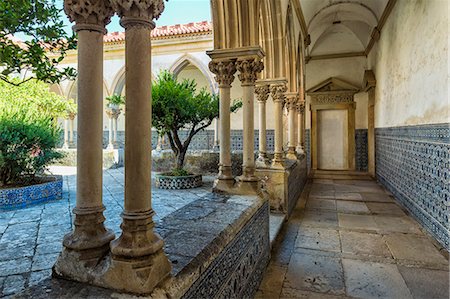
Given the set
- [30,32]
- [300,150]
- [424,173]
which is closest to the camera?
[30,32]

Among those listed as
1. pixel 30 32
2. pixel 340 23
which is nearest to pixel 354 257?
pixel 30 32

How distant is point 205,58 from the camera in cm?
1104

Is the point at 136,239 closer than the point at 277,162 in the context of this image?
Yes

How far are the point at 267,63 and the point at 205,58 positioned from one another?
575 cm

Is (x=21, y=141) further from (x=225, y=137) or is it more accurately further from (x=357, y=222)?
(x=357, y=222)

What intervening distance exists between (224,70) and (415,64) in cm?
368

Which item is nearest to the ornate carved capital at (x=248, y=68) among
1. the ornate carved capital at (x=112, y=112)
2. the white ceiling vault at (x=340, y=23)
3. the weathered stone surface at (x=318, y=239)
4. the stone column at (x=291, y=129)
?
the weathered stone surface at (x=318, y=239)

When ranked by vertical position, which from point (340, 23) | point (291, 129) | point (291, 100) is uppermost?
point (340, 23)

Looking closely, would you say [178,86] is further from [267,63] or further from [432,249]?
[432,249]

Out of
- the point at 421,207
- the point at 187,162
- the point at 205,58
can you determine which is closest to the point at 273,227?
the point at 421,207

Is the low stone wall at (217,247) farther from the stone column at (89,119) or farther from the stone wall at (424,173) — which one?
the stone wall at (424,173)

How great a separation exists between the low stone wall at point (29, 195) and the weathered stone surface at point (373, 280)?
4.54 meters

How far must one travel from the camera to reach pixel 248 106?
12.2ft

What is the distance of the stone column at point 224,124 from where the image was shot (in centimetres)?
345
